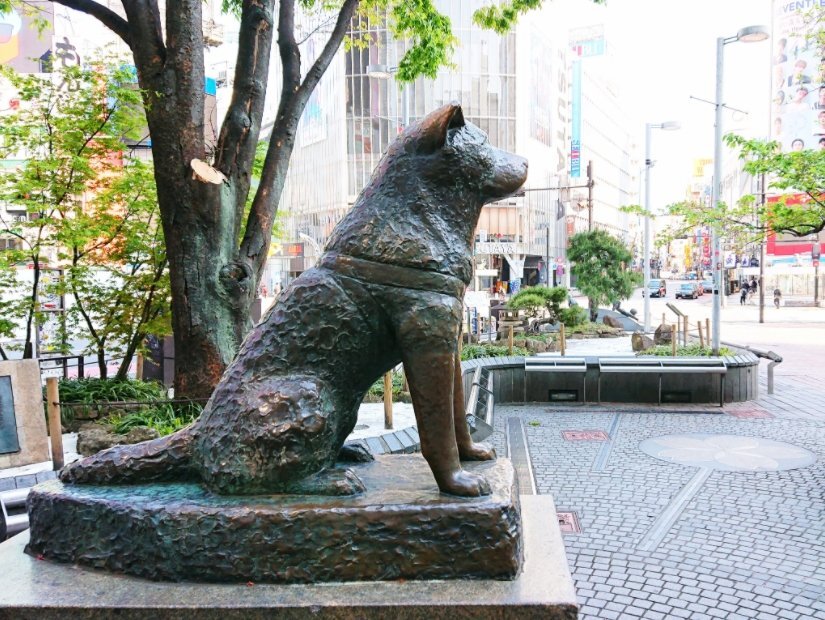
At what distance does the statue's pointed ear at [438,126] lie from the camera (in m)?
2.45

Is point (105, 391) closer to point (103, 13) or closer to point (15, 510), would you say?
point (15, 510)

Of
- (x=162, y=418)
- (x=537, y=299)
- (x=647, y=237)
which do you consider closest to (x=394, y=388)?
(x=162, y=418)

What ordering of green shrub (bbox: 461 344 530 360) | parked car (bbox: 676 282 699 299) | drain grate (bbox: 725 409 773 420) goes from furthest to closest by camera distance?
parked car (bbox: 676 282 699 299)
green shrub (bbox: 461 344 530 360)
drain grate (bbox: 725 409 773 420)

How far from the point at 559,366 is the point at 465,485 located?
9364 mm

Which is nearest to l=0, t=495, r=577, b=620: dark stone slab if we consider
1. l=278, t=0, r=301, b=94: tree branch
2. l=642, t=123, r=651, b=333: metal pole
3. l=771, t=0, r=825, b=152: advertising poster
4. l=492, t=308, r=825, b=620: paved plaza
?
l=492, t=308, r=825, b=620: paved plaza

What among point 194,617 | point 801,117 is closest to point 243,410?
point 194,617

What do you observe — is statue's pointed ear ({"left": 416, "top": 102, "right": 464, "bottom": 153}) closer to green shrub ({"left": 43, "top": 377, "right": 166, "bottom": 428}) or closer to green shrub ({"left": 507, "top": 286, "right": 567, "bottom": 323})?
green shrub ({"left": 43, "top": 377, "right": 166, "bottom": 428})

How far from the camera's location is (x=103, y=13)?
22.3 ft

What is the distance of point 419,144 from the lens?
8.27 ft

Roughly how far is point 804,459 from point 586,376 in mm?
4160

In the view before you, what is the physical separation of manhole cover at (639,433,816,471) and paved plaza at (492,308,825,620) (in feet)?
0.07

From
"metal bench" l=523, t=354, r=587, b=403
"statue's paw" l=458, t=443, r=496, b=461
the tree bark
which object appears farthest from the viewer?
"metal bench" l=523, t=354, r=587, b=403

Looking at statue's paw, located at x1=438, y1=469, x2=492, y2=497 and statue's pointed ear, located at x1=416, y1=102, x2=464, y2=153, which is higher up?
statue's pointed ear, located at x1=416, y1=102, x2=464, y2=153

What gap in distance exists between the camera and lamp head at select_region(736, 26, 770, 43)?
1351cm
